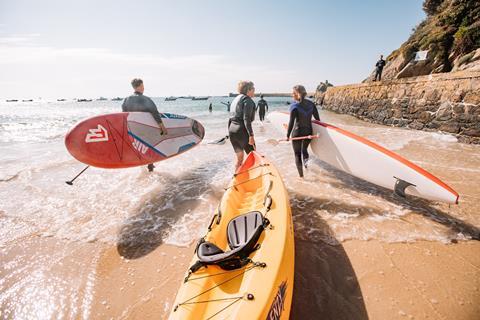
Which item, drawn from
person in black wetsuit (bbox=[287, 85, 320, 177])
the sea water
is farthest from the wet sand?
person in black wetsuit (bbox=[287, 85, 320, 177])

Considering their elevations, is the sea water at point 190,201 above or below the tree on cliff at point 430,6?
below

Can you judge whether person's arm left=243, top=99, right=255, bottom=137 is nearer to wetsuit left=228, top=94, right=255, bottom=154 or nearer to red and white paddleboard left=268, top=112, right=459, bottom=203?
wetsuit left=228, top=94, right=255, bottom=154

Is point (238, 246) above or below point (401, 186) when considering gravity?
below

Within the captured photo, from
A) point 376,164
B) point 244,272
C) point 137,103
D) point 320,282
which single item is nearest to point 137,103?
point 137,103

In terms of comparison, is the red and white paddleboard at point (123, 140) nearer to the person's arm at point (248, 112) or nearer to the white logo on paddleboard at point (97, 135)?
the white logo on paddleboard at point (97, 135)

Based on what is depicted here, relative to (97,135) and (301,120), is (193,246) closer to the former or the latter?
(97,135)

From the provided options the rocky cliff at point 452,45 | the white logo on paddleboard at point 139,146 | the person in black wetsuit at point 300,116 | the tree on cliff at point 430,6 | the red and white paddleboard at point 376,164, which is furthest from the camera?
the tree on cliff at point 430,6

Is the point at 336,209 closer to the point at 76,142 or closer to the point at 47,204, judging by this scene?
the point at 76,142

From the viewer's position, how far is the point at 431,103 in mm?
10227

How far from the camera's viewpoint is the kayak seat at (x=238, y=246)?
192cm

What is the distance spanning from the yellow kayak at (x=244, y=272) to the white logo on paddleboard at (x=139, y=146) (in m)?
3.66

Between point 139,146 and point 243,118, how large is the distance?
2746 mm

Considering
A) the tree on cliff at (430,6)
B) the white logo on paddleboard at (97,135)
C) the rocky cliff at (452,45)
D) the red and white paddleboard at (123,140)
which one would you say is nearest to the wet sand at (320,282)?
the red and white paddleboard at (123,140)

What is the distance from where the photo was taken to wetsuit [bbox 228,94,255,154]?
15.0 feet
